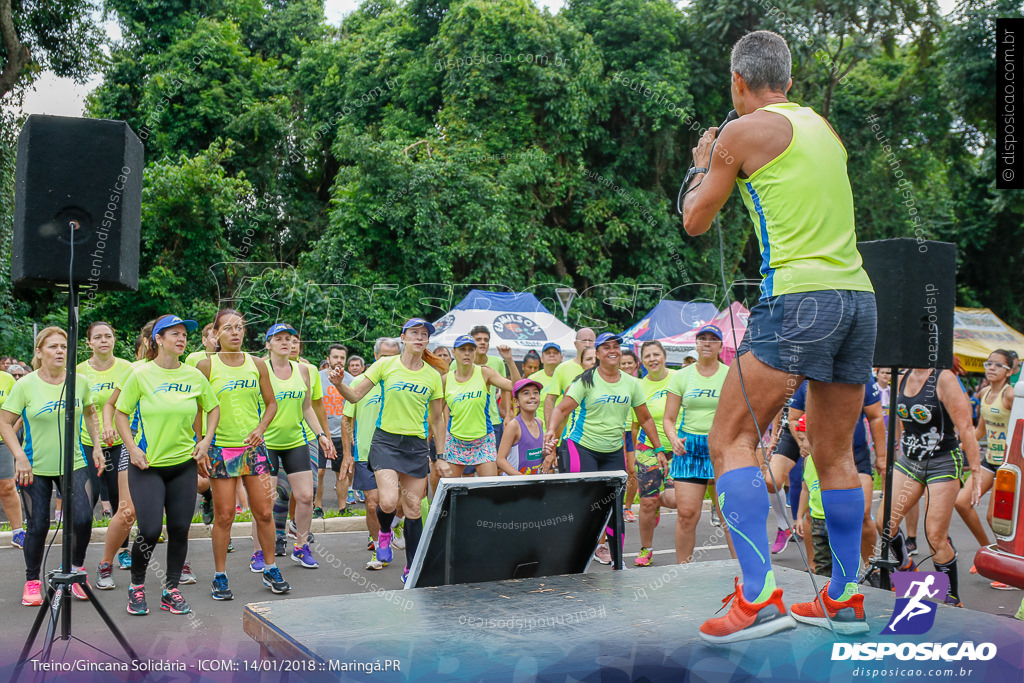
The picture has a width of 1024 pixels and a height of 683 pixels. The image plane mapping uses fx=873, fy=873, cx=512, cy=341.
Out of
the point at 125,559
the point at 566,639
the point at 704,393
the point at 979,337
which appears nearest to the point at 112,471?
the point at 125,559

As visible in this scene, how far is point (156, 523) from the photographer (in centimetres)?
559

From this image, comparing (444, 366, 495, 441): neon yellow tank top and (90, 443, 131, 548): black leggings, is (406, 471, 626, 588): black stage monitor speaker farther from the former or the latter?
(90, 443, 131, 548): black leggings

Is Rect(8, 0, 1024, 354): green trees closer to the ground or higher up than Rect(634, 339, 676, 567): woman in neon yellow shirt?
higher up

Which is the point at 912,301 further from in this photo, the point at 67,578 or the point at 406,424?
the point at 67,578

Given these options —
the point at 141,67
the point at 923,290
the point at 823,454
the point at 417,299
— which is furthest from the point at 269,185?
the point at 823,454

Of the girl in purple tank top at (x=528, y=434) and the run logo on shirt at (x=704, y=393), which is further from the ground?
the run logo on shirt at (x=704, y=393)

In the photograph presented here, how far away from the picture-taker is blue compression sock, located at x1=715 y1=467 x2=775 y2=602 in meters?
2.86

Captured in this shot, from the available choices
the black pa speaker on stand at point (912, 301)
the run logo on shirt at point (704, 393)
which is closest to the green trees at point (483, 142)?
the run logo on shirt at point (704, 393)

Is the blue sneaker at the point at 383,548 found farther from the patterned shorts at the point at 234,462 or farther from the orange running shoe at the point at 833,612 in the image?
the orange running shoe at the point at 833,612

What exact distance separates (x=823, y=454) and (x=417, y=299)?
1620 cm

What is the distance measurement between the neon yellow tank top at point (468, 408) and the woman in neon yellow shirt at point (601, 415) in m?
0.80

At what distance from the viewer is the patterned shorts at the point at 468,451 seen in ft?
26.2

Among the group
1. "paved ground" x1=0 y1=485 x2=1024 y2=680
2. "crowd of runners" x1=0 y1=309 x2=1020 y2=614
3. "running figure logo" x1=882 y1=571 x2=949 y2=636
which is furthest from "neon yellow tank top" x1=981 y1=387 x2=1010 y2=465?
"running figure logo" x1=882 y1=571 x2=949 y2=636

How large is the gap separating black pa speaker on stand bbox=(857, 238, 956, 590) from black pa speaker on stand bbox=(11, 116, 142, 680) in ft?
13.6
